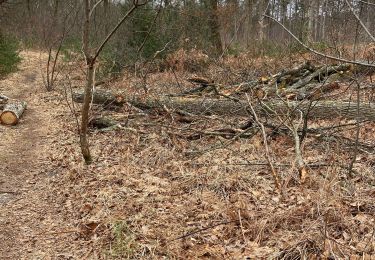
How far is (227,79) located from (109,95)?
366cm

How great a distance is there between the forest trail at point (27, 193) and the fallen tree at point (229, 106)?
6.26 ft

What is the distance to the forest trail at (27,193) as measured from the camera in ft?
15.0

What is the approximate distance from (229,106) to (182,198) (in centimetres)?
408

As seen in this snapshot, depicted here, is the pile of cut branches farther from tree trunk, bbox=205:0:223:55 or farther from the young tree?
tree trunk, bbox=205:0:223:55

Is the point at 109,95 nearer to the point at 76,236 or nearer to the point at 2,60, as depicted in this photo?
the point at 76,236

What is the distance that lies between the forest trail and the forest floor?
0.02 meters

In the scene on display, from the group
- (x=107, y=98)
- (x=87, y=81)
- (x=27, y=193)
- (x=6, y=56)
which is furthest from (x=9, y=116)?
(x=6, y=56)

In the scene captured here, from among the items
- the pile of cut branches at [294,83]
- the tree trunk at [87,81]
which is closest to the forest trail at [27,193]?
the tree trunk at [87,81]

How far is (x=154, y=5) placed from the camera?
16031 mm

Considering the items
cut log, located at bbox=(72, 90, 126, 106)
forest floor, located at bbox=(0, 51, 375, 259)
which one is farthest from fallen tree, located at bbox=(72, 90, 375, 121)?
forest floor, located at bbox=(0, 51, 375, 259)

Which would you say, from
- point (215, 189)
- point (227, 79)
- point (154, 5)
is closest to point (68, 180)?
point (215, 189)

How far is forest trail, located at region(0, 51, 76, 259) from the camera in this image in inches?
180

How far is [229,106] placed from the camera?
29.0 feet

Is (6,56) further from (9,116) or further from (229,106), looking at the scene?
(229,106)
